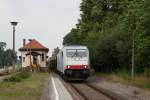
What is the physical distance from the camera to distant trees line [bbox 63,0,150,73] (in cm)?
3328

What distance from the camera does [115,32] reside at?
50.9 metres

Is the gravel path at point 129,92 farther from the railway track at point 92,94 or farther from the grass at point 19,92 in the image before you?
the grass at point 19,92

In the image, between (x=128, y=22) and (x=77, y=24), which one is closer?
(x=128, y=22)

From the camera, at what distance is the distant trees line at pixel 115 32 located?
1310 inches

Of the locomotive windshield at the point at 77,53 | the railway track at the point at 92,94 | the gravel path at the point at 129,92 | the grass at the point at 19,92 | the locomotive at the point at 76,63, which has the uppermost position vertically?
the locomotive windshield at the point at 77,53

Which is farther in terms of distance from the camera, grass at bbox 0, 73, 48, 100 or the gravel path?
the gravel path

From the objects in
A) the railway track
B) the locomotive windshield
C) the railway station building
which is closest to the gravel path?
the railway track

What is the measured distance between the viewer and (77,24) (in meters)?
78.1

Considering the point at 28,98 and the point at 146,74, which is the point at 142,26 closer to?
the point at 146,74

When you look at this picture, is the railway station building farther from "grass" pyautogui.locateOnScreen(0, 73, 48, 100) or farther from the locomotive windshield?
"grass" pyautogui.locateOnScreen(0, 73, 48, 100)

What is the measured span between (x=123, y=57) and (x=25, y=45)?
73.0 meters

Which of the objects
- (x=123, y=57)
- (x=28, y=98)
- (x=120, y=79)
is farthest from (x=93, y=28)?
(x=28, y=98)

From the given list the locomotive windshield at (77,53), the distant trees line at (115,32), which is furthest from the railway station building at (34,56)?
the locomotive windshield at (77,53)

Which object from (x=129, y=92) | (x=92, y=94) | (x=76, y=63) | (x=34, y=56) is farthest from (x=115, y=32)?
(x=34, y=56)
